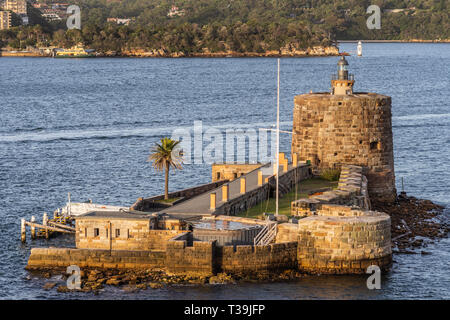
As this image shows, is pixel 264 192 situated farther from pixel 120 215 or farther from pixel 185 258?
pixel 185 258

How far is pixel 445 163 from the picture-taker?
241 ft

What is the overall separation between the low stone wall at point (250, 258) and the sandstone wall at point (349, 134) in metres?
15.2

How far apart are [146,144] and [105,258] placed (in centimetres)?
4297

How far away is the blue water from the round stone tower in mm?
4611

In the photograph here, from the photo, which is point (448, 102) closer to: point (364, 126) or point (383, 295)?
point (364, 126)

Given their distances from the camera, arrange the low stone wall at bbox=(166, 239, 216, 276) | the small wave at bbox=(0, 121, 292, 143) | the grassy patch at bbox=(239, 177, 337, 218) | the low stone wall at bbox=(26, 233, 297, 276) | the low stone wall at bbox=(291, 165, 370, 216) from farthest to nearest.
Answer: the small wave at bbox=(0, 121, 292, 143)
the grassy patch at bbox=(239, 177, 337, 218)
the low stone wall at bbox=(291, 165, 370, 216)
the low stone wall at bbox=(26, 233, 297, 276)
the low stone wall at bbox=(166, 239, 216, 276)

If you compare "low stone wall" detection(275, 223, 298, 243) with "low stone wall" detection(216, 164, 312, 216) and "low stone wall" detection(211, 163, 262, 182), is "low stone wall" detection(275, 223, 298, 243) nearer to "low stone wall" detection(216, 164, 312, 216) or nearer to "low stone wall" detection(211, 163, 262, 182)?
"low stone wall" detection(216, 164, 312, 216)

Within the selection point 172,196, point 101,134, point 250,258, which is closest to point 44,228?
point 172,196

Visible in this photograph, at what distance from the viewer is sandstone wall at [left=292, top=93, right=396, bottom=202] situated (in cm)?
5391

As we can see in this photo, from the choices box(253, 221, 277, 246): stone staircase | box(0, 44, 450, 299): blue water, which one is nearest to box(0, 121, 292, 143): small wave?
box(0, 44, 450, 299): blue water

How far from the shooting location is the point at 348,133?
54031 millimetres
